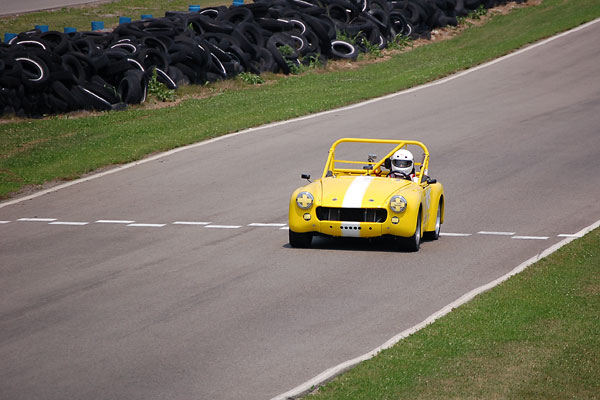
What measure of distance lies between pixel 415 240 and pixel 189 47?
1524 centimetres

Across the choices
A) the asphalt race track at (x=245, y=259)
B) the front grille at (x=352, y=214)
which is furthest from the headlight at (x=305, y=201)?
the asphalt race track at (x=245, y=259)

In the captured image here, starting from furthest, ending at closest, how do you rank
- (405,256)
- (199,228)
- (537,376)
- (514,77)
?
(514,77) < (199,228) < (405,256) < (537,376)

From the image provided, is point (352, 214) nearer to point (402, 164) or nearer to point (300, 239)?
point (300, 239)

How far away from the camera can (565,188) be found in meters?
17.7

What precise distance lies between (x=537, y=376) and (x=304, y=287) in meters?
3.90

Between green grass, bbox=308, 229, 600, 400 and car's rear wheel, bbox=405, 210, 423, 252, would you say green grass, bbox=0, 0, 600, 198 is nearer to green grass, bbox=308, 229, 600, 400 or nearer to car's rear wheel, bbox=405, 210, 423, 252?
car's rear wheel, bbox=405, 210, 423, 252

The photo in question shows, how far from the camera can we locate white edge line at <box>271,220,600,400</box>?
309 inches

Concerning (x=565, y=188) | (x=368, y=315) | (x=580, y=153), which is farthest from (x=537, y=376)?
(x=580, y=153)

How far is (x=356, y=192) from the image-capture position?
1336 centimetres

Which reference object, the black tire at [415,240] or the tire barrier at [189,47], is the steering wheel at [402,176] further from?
the tire barrier at [189,47]

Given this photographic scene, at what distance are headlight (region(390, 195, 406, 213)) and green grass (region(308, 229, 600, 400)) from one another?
2.40 meters

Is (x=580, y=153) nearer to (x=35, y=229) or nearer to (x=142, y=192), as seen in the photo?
(x=142, y=192)

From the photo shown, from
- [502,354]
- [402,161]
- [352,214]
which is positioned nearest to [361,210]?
[352,214]

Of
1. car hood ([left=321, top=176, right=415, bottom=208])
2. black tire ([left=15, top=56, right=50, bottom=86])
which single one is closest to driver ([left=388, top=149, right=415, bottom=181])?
car hood ([left=321, top=176, right=415, bottom=208])
